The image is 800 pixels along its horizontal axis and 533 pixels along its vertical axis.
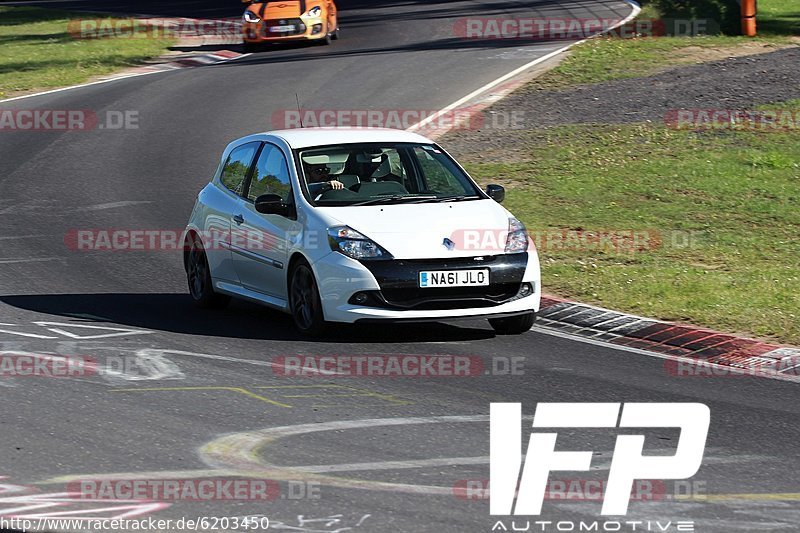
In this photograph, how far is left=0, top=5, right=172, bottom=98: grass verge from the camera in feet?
102

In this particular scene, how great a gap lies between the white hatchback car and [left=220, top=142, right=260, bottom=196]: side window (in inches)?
0.6

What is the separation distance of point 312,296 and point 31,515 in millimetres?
4903

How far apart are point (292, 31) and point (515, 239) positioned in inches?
938

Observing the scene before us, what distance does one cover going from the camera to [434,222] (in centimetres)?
1148

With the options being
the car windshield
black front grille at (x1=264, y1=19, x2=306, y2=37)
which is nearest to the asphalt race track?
the car windshield

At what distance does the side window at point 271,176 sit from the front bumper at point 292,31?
22.0 metres

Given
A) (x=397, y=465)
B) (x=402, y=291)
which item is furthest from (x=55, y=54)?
(x=397, y=465)

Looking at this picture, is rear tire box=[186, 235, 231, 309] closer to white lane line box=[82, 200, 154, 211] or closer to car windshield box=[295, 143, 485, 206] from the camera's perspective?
car windshield box=[295, 143, 485, 206]

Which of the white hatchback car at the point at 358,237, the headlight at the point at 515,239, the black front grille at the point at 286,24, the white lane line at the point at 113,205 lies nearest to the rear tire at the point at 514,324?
the white hatchback car at the point at 358,237

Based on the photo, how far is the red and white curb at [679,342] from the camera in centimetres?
1064

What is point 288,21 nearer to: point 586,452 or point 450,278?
point 450,278

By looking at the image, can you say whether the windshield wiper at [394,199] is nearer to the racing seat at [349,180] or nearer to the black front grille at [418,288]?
the racing seat at [349,180]

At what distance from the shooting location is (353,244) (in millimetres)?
11328

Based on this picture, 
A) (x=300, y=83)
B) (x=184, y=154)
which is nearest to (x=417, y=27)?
(x=300, y=83)
